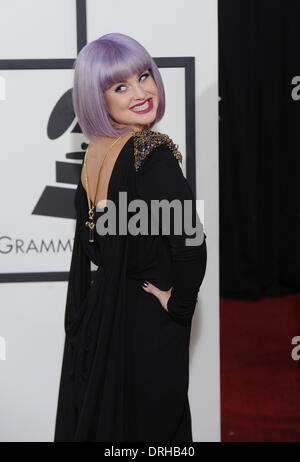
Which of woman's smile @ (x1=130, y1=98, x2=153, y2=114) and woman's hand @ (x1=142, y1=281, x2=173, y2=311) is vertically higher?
woman's smile @ (x1=130, y1=98, x2=153, y2=114)

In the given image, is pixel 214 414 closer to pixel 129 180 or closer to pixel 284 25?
pixel 129 180

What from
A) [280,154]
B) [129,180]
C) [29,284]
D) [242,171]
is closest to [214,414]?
[29,284]

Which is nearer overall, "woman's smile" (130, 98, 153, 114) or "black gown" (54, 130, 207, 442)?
"black gown" (54, 130, 207, 442)

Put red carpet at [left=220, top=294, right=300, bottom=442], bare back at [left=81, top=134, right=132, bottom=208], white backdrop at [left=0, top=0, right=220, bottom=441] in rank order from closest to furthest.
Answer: bare back at [left=81, top=134, right=132, bottom=208] → white backdrop at [left=0, top=0, right=220, bottom=441] → red carpet at [left=220, top=294, right=300, bottom=442]

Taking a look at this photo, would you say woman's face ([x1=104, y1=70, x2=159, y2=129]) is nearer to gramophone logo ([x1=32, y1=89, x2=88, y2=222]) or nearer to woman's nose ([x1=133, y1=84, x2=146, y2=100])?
woman's nose ([x1=133, y1=84, x2=146, y2=100])

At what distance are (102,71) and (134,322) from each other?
698 millimetres

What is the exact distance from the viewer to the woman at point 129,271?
153 cm

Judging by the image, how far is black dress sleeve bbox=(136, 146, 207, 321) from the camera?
1.49m

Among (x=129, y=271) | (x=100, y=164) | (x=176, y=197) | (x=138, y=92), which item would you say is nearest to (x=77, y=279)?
(x=129, y=271)

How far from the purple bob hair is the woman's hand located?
→ 0.44 metres

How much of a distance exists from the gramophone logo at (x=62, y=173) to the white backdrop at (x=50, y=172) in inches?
0.7

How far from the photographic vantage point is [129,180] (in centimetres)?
154

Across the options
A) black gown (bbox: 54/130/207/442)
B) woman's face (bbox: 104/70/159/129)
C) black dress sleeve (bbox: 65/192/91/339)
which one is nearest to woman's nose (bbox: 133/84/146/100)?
woman's face (bbox: 104/70/159/129)

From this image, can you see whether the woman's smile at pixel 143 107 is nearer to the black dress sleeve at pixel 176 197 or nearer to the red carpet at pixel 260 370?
the black dress sleeve at pixel 176 197
